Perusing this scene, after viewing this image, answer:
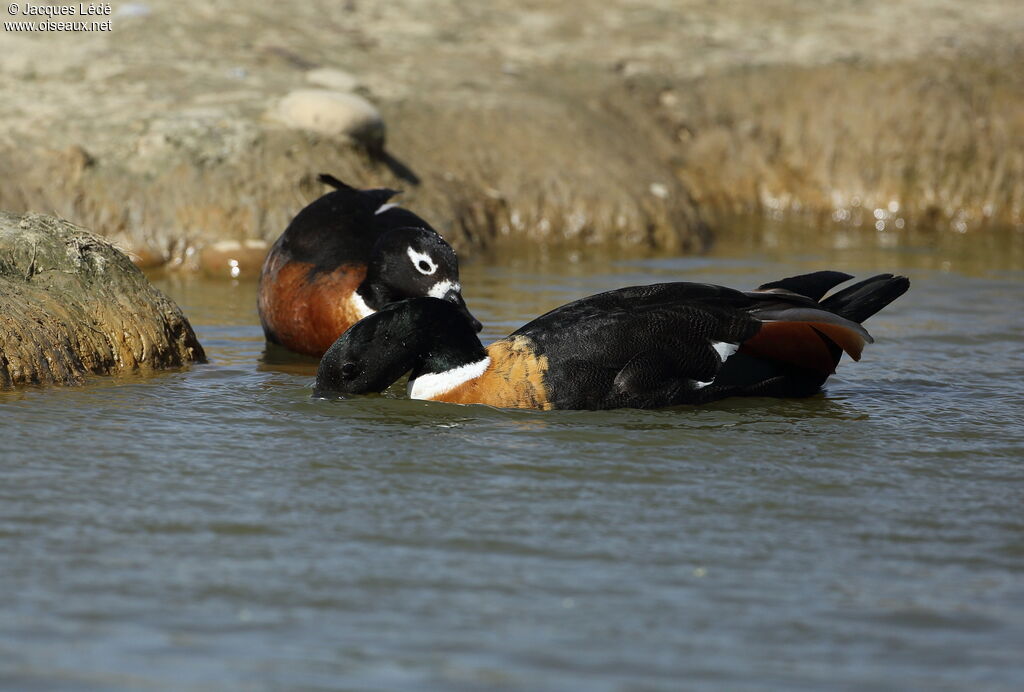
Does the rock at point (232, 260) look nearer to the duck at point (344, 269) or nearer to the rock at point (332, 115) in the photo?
the rock at point (332, 115)

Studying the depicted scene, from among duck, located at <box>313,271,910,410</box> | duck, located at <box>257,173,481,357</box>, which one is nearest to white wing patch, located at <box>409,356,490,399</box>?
duck, located at <box>313,271,910,410</box>

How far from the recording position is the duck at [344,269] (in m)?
7.16

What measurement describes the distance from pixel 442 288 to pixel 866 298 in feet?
6.79

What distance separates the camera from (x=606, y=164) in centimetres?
1270

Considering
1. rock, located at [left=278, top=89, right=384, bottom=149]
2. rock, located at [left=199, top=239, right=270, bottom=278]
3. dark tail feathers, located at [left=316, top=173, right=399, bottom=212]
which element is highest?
rock, located at [left=278, top=89, right=384, bottom=149]

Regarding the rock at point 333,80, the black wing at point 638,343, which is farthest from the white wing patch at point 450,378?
the rock at point 333,80

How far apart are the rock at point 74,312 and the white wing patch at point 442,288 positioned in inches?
51.5

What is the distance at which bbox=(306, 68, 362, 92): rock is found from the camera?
1238 cm

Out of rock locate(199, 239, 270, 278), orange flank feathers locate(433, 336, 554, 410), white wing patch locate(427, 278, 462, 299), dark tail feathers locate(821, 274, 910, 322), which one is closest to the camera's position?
orange flank feathers locate(433, 336, 554, 410)

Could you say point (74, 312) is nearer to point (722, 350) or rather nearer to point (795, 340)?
point (722, 350)

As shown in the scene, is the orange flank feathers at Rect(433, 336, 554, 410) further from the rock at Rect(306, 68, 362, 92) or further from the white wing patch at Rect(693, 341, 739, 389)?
the rock at Rect(306, 68, 362, 92)

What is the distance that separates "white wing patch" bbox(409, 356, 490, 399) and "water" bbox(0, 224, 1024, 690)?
13 centimetres

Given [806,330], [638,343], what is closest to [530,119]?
[806,330]

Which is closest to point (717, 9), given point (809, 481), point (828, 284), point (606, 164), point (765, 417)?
point (606, 164)
